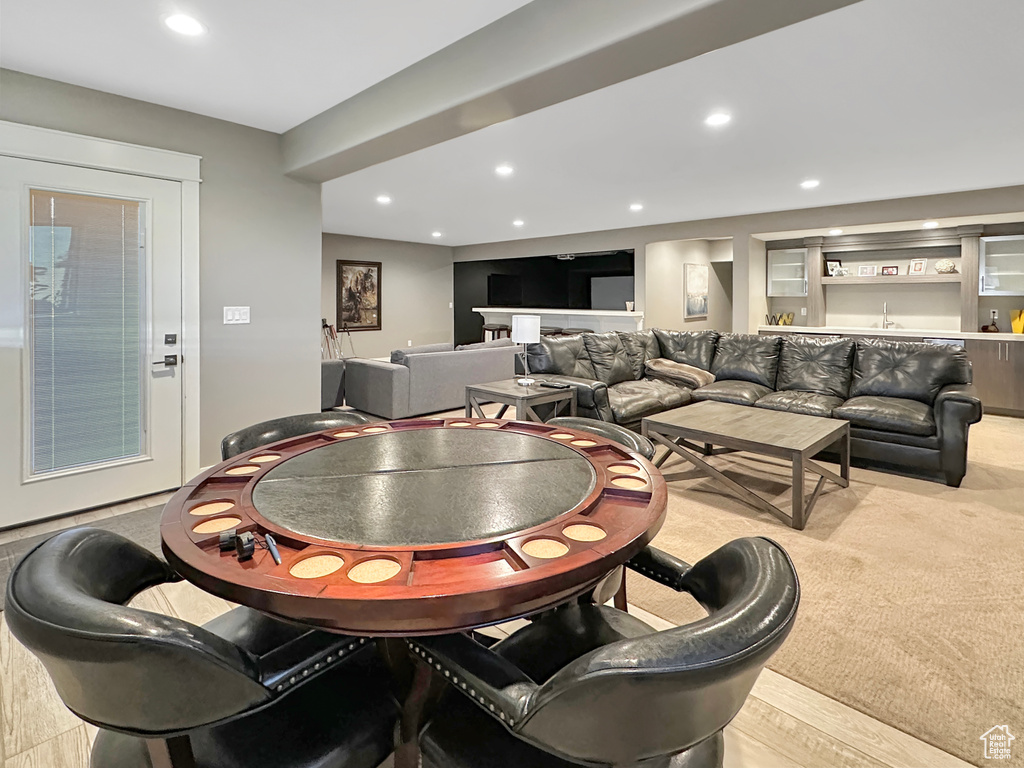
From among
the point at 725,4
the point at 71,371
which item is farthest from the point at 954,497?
the point at 71,371

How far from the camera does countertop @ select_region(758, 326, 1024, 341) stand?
575 cm

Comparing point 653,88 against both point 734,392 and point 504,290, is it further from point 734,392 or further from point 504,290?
point 504,290

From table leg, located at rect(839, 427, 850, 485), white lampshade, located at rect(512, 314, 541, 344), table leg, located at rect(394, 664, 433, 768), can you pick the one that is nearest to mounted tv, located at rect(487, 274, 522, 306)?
white lampshade, located at rect(512, 314, 541, 344)

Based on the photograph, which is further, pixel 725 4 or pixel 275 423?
pixel 275 423

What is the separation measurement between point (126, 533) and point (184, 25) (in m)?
2.44

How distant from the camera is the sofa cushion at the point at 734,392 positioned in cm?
450

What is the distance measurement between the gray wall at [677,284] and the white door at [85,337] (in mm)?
6350

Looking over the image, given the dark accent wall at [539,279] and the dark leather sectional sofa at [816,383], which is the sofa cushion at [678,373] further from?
the dark accent wall at [539,279]

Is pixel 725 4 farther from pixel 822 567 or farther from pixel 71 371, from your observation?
pixel 71 371

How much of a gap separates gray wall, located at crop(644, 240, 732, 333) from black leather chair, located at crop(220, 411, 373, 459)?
256 inches

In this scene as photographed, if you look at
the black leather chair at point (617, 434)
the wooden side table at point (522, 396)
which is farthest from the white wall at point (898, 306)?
the black leather chair at point (617, 434)

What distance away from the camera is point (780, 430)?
3.28 meters

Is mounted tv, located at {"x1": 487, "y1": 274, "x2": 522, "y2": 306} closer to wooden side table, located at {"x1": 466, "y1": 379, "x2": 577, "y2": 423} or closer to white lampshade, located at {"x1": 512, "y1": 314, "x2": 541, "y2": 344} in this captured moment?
white lampshade, located at {"x1": 512, "y1": 314, "x2": 541, "y2": 344}

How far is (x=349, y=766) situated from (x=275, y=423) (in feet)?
4.57
